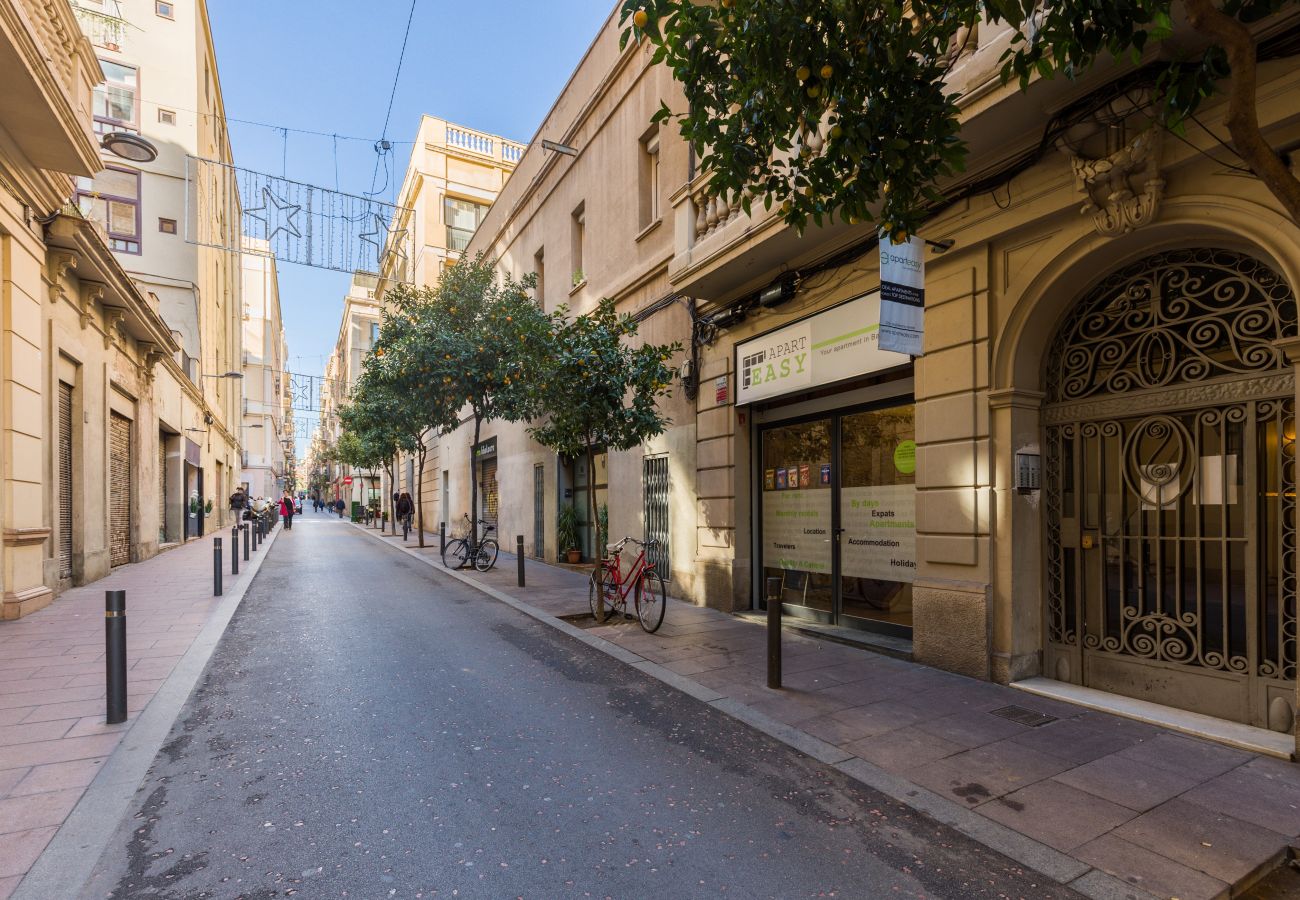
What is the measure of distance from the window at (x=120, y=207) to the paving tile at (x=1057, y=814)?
88.2 feet

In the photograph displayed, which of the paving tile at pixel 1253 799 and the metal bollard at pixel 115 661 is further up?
the metal bollard at pixel 115 661

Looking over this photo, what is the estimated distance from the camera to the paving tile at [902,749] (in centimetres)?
413

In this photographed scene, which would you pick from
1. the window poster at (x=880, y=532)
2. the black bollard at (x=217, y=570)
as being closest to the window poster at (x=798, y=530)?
the window poster at (x=880, y=532)

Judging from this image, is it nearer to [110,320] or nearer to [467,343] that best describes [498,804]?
[467,343]

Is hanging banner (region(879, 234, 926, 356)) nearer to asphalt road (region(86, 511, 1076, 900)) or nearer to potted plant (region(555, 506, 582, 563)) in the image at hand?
asphalt road (region(86, 511, 1076, 900))

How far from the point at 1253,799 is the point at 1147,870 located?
1.19 m

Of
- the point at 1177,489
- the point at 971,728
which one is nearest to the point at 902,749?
the point at 971,728

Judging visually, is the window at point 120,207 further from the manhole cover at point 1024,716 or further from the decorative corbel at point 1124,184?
the manhole cover at point 1024,716

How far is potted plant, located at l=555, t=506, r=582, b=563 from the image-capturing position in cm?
1523

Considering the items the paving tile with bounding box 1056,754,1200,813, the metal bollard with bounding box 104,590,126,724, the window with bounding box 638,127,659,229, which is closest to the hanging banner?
the paving tile with bounding box 1056,754,1200,813

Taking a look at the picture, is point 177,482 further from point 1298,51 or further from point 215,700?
point 1298,51

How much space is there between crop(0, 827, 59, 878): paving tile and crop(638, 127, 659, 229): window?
10.8 metres

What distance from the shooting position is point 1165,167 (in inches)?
183

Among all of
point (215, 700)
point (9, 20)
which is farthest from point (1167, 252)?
point (9, 20)
